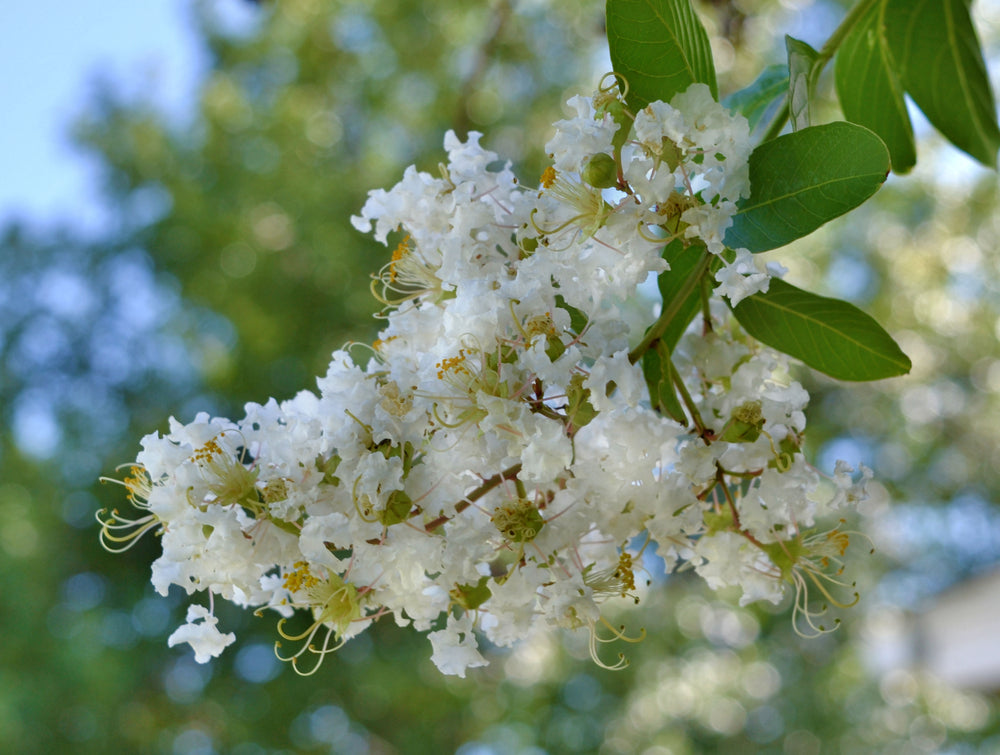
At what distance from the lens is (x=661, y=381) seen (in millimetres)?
553

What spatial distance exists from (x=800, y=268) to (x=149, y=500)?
4.92 metres

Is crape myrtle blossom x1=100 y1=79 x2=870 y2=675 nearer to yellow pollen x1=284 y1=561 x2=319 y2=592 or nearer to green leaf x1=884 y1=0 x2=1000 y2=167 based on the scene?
yellow pollen x1=284 y1=561 x2=319 y2=592

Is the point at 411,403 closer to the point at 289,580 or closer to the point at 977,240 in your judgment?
the point at 289,580

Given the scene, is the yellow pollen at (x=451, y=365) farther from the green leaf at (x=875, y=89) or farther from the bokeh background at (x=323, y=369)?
the bokeh background at (x=323, y=369)

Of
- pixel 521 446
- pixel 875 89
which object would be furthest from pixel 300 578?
pixel 875 89

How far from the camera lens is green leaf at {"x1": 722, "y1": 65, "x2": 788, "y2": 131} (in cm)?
75

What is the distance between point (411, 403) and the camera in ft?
1.69

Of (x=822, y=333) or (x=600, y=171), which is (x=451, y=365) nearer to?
(x=600, y=171)

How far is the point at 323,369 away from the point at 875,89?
359cm

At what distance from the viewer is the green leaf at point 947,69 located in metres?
0.82

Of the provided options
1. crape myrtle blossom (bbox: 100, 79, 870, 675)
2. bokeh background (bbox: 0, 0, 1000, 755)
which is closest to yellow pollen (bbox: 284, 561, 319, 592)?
crape myrtle blossom (bbox: 100, 79, 870, 675)

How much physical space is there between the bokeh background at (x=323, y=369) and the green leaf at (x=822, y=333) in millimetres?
3608

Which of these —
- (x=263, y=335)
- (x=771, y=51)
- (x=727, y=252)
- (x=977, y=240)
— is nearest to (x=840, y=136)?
(x=727, y=252)

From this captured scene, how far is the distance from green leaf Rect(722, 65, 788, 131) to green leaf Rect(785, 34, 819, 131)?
0.18m
